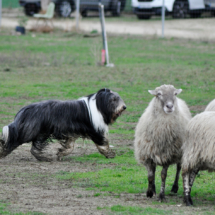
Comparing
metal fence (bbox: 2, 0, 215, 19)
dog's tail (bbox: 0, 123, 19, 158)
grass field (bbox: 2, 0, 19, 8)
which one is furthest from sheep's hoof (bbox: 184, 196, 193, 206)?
grass field (bbox: 2, 0, 19, 8)

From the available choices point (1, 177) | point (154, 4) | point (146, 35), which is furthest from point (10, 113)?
point (154, 4)

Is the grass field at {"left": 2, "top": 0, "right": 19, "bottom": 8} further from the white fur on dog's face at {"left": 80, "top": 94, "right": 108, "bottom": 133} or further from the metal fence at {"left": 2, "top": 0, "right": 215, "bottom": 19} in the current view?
the white fur on dog's face at {"left": 80, "top": 94, "right": 108, "bottom": 133}

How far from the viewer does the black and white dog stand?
25.1 feet

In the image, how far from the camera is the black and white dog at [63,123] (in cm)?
766

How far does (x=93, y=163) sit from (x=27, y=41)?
14.5 meters

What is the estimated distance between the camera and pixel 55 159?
8031mm

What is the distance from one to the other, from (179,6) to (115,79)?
11.4 metres

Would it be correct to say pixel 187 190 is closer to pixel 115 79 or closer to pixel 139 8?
pixel 115 79

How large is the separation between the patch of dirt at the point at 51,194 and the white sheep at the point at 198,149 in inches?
14.7

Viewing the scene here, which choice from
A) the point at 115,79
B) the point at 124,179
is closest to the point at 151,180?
the point at 124,179

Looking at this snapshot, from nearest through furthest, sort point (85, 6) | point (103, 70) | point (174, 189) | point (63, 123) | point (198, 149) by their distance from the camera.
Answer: point (198, 149) < point (174, 189) < point (63, 123) < point (103, 70) < point (85, 6)

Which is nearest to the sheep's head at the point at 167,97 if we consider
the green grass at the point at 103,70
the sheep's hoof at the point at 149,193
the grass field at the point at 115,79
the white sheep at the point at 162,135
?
the white sheep at the point at 162,135

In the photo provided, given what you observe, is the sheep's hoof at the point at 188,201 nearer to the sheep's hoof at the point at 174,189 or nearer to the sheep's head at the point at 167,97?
the sheep's hoof at the point at 174,189

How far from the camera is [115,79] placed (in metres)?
14.6
